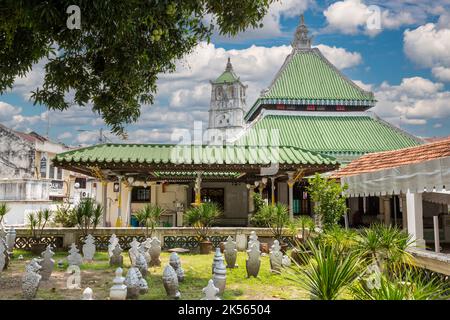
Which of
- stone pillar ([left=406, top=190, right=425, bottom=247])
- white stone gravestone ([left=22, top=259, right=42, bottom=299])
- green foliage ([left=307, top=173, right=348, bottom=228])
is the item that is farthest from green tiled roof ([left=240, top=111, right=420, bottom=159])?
white stone gravestone ([left=22, top=259, right=42, bottom=299])

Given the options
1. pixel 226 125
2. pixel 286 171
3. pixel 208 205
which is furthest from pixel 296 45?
pixel 226 125

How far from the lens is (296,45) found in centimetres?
3259

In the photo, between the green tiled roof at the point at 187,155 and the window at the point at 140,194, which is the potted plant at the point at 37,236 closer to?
the green tiled roof at the point at 187,155

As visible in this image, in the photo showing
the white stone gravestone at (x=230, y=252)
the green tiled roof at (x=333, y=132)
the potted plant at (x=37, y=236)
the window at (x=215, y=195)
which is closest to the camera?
the white stone gravestone at (x=230, y=252)

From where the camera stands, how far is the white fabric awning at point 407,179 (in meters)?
8.58

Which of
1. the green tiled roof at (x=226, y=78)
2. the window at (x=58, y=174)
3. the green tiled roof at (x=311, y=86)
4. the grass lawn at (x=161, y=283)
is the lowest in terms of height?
the grass lawn at (x=161, y=283)

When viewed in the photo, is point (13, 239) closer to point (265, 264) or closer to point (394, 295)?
point (265, 264)

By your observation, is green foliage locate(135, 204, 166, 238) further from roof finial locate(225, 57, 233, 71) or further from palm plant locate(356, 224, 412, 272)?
roof finial locate(225, 57, 233, 71)

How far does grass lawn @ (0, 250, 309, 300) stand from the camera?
8.87 metres

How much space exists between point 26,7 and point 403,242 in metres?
7.74

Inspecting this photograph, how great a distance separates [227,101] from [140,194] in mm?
53299


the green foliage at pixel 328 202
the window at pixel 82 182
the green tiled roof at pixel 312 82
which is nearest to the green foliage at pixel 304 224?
the green foliage at pixel 328 202

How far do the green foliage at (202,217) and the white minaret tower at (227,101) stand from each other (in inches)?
2323

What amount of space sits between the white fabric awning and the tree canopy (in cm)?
485
